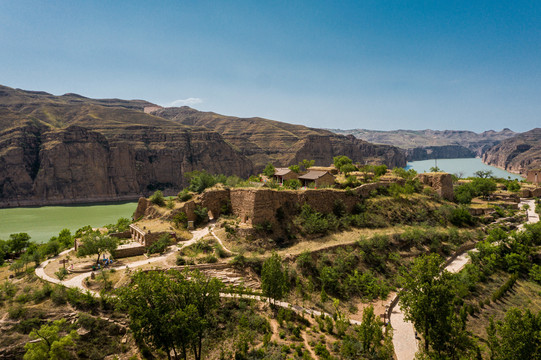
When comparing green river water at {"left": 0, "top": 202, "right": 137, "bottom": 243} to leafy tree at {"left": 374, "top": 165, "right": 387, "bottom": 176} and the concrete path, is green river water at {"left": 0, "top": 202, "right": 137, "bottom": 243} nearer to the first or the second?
the concrete path

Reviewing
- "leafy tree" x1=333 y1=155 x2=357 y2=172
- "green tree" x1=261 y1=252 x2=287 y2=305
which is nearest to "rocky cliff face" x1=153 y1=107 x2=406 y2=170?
"leafy tree" x1=333 y1=155 x2=357 y2=172

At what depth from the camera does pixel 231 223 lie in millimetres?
22797

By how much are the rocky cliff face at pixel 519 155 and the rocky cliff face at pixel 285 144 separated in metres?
44.6

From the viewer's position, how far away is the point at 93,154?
86562mm

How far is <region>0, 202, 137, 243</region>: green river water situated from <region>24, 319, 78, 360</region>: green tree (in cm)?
3576

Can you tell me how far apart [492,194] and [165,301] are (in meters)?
46.6

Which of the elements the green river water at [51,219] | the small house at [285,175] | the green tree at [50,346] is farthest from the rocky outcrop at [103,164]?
the green tree at [50,346]

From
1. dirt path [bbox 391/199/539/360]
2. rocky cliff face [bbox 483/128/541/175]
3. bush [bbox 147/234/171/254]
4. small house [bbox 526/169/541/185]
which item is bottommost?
dirt path [bbox 391/199/539/360]

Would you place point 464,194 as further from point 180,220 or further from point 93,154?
point 93,154

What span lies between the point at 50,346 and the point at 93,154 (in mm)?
87830

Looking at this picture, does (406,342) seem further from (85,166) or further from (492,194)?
(85,166)

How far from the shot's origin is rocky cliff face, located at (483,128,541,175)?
111125 mm

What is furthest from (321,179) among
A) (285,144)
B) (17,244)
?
(285,144)

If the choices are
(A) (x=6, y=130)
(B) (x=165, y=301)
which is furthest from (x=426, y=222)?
(A) (x=6, y=130)
